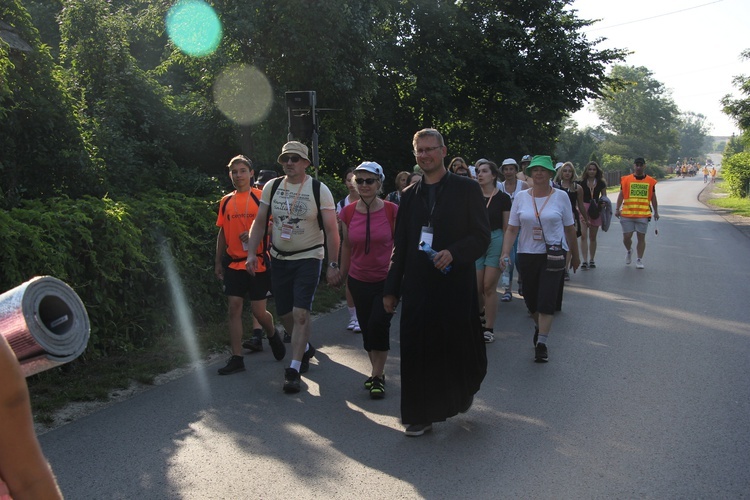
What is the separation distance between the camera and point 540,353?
23.5 feet

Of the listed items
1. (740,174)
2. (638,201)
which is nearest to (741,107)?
(740,174)

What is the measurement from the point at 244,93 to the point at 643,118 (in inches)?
4472

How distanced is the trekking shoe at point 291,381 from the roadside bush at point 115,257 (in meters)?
1.79

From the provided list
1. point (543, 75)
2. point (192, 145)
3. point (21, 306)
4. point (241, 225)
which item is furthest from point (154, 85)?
point (543, 75)

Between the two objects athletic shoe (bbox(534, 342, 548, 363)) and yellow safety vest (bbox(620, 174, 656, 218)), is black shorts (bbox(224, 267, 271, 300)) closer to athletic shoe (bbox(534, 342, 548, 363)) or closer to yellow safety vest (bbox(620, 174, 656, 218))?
athletic shoe (bbox(534, 342, 548, 363))

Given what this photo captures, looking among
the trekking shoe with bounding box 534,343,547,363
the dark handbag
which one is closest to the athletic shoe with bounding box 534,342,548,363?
the trekking shoe with bounding box 534,343,547,363

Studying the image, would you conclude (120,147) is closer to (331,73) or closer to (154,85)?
(154,85)

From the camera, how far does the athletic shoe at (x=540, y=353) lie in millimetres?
7152

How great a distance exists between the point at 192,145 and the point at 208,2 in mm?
2895

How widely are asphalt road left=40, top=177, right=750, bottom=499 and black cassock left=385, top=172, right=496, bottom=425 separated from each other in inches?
11.0

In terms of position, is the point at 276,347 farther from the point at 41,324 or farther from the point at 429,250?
the point at 41,324

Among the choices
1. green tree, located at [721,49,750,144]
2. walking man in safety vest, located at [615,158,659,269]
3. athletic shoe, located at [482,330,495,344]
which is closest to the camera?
athletic shoe, located at [482,330,495,344]

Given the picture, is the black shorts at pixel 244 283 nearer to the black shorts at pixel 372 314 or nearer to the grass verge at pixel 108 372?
the grass verge at pixel 108 372

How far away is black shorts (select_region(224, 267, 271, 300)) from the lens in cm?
703
